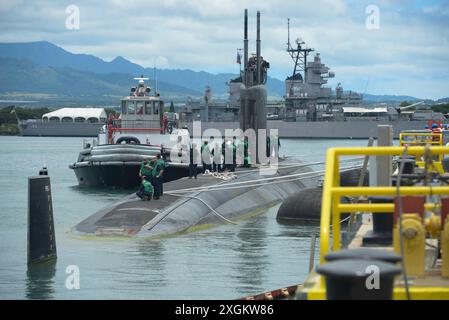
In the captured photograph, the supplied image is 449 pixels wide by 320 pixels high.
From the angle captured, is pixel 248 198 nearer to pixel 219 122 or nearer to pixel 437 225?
pixel 437 225

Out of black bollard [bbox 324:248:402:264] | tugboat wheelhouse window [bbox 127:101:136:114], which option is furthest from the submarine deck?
tugboat wheelhouse window [bbox 127:101:136:114]

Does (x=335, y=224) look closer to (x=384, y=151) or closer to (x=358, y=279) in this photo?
(x=384, y=151)

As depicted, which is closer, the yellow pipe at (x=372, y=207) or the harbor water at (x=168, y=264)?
the yellow pipe at (x=372, y=207)

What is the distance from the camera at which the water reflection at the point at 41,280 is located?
48.7 ft

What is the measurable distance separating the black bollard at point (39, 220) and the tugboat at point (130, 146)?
1834 cm

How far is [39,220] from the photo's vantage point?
17.2 metres

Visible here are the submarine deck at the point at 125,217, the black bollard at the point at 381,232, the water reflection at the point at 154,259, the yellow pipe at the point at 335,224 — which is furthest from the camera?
the submarine deck at the point at 125,217

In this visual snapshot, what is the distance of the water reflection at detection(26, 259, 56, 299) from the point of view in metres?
14.8

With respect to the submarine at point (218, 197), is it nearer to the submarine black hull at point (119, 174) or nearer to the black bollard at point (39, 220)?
the black bollard at point (39, 220)

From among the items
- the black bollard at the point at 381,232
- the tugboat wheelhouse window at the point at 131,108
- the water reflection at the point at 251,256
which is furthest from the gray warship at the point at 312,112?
the black bollard at the point at 381,232

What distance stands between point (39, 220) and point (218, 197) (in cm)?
880

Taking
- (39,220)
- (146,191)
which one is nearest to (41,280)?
(39,220)

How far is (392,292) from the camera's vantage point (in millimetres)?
4844
